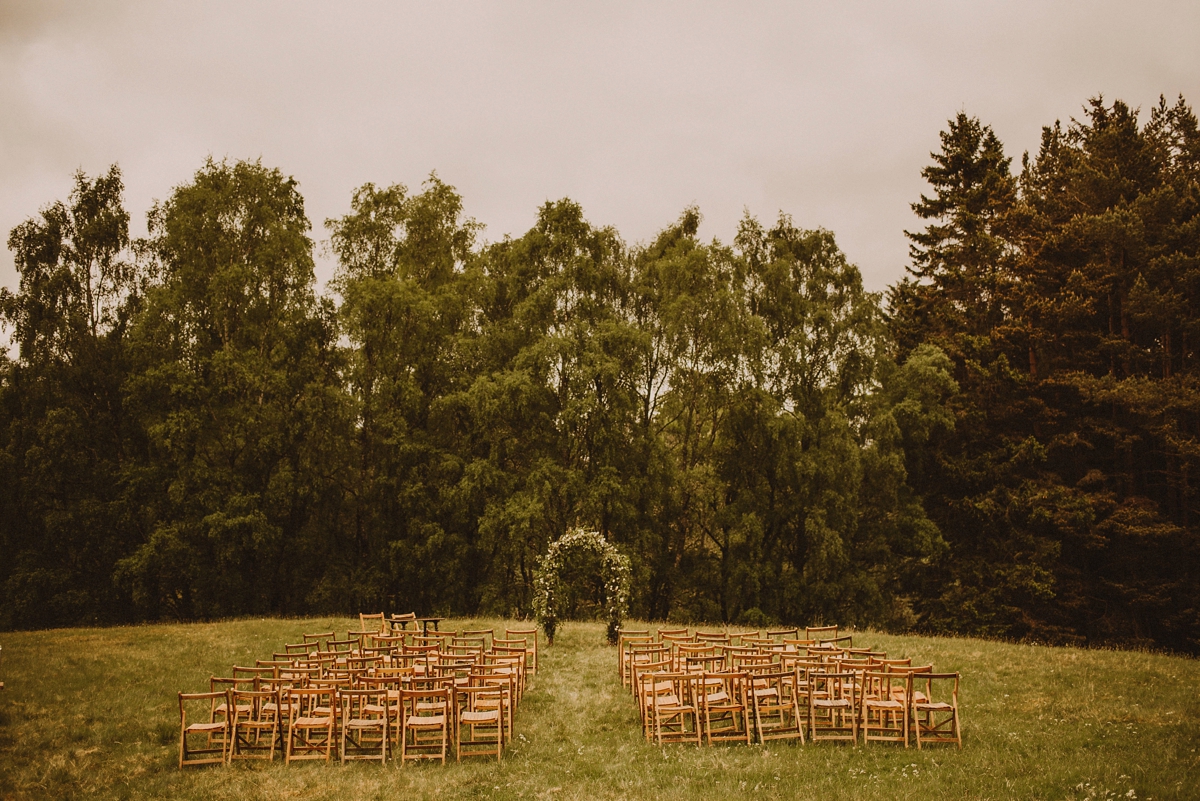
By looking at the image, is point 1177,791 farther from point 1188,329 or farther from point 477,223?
point 477,223

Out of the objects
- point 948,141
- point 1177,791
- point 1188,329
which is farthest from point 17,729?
point 948,141

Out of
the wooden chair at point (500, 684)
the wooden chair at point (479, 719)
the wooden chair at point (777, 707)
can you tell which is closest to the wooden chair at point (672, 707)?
the wooden chair at point (777, 707)

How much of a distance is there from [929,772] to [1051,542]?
21745mm

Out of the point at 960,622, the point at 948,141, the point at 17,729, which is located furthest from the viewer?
the point at 948,141

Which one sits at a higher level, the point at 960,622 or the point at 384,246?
the point at 384,246

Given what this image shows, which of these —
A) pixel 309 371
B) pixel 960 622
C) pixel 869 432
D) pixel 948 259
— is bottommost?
pixel 960 622

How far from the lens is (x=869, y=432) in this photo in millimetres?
29438

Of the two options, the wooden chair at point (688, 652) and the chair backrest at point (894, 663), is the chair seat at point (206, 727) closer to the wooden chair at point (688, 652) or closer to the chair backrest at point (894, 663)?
the wooden chair at point (688, 652)

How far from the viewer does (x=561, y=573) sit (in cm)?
1866

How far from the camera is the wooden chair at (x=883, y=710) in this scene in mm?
9711

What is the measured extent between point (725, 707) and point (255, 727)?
20.2ft

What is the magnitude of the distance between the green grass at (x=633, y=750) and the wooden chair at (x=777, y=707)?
44 centimetres

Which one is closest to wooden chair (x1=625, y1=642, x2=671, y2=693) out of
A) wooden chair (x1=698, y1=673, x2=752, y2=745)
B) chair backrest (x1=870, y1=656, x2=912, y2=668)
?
wooden chair (x1=698, y1=673, x2=752, y2=745)

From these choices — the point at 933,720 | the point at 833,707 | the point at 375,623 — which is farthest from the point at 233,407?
the point at 933,720
